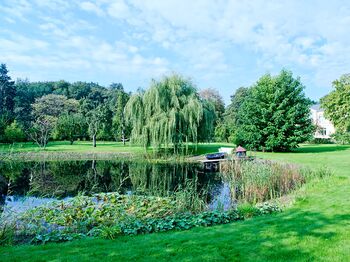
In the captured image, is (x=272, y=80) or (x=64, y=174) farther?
(x=272, y=80)

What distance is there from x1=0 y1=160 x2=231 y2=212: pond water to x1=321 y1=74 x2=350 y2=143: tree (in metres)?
13.0

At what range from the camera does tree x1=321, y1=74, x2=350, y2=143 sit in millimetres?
21969

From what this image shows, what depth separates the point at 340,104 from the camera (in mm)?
22906

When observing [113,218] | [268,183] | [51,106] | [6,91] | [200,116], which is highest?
[6,91]

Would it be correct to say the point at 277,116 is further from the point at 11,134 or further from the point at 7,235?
the point at 11,134

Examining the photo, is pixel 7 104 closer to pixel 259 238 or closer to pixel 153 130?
pixel 153 130

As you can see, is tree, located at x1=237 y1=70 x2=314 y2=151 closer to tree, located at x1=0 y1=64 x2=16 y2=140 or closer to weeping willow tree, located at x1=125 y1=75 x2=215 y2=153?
weeping willow tree, located at x1=125 y1=75 x2=215 y2=153

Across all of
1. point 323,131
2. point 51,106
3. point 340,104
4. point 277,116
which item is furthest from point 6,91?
point 323,131

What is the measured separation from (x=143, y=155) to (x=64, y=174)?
7053mm

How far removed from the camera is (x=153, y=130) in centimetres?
1973

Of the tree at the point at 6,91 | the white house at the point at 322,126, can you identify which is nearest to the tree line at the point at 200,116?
the tree at the point at 6,91

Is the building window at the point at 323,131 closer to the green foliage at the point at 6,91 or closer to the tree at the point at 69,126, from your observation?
the tree at the point at 69,126

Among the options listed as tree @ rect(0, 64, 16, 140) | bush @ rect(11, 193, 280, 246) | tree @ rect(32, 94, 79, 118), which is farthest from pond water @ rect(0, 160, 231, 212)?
tree @ rect(0, 64, 16, 140)

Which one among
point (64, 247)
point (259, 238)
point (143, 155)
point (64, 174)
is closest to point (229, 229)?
point (259, 238)
